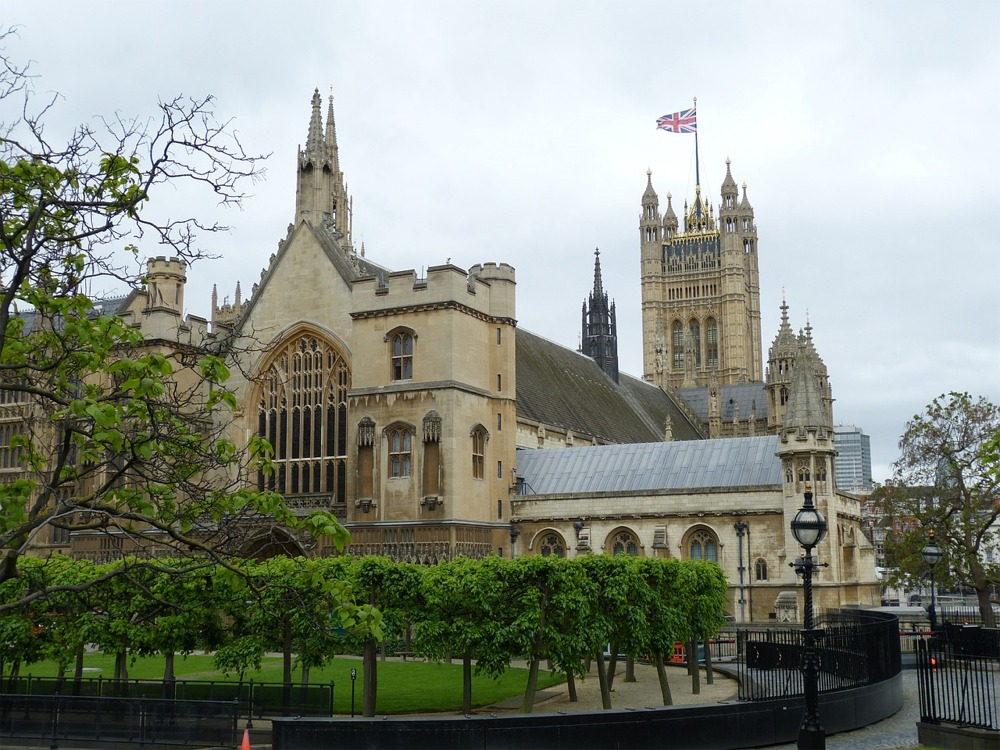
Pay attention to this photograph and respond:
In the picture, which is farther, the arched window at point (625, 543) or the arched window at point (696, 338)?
the arched window at point (696, 338)

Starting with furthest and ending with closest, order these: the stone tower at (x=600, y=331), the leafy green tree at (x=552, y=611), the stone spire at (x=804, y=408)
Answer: the stone tower at (x=600, y=331), the stone spire at (x=804, y=408), the leafy green tree at (x=552, y=611)

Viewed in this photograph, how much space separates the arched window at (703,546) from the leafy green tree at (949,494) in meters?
6.87

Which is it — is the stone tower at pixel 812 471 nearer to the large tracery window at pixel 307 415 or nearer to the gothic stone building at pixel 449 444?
the gothic stone building at pixel 449 444

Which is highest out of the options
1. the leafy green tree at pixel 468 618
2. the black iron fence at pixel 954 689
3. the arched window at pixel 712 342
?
the arched window at pixel 712 342

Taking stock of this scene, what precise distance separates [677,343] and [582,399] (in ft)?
222

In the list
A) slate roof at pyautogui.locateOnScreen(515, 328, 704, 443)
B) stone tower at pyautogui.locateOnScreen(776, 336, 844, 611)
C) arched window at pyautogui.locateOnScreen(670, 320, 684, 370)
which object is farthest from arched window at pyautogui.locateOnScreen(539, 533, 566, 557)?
arched window at pyautogui.locateOnScreen(670, 320, 684, 370)

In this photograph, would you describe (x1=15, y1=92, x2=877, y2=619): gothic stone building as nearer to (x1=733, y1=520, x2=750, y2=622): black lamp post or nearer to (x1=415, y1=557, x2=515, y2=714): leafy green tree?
(x1=733, y1=520, x2=750, y2=622): black lamp post

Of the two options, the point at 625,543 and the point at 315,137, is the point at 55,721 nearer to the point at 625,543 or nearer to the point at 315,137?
the point at 625,543

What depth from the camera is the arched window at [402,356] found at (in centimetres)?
4425

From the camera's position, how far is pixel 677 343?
427 ft

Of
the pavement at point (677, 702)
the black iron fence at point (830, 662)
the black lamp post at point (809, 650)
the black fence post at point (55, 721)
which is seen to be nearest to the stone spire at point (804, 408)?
the pavement at point (677, 702)

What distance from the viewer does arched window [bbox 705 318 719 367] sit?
12800 centimetres

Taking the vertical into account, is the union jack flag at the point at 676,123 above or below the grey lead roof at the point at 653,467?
above

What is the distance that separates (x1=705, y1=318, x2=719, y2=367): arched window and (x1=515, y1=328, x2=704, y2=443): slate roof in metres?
45.0
